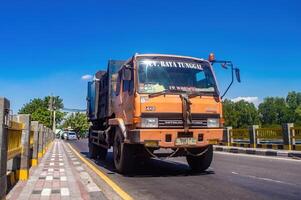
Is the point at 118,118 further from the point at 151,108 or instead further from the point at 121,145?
the point at 151,108

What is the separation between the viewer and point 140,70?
9250mm

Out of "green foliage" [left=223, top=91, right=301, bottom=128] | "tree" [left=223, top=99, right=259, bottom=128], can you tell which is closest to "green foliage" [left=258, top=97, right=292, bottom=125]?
"green foliage" [left=223, top=91, right=301, bottom=128]

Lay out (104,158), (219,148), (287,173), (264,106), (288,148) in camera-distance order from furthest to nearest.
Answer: (264,106)
(219,148)
(288,148)
(104,158)
(287,173)

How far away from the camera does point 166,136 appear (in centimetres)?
874

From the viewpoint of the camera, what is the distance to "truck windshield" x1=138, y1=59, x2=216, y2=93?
29.8 feet

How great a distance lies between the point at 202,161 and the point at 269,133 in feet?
40.4

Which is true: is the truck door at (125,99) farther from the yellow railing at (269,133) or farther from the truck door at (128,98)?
the yellow railing at (269,133)

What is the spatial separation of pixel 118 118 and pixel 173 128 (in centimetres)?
198

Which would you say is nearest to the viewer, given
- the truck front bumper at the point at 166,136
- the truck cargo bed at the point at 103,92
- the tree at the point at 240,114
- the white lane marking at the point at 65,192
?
the white lane marking at the point at 65,192

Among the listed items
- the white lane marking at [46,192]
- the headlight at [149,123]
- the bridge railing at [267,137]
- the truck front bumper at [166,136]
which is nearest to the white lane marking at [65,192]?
the white lane marking at [46,192]

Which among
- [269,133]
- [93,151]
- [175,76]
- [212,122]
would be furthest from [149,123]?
[269,133]

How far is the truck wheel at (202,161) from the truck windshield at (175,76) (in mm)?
1615

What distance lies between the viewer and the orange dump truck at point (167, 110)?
8.70m

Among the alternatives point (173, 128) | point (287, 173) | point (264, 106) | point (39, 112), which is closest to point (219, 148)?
point (287, 173)
